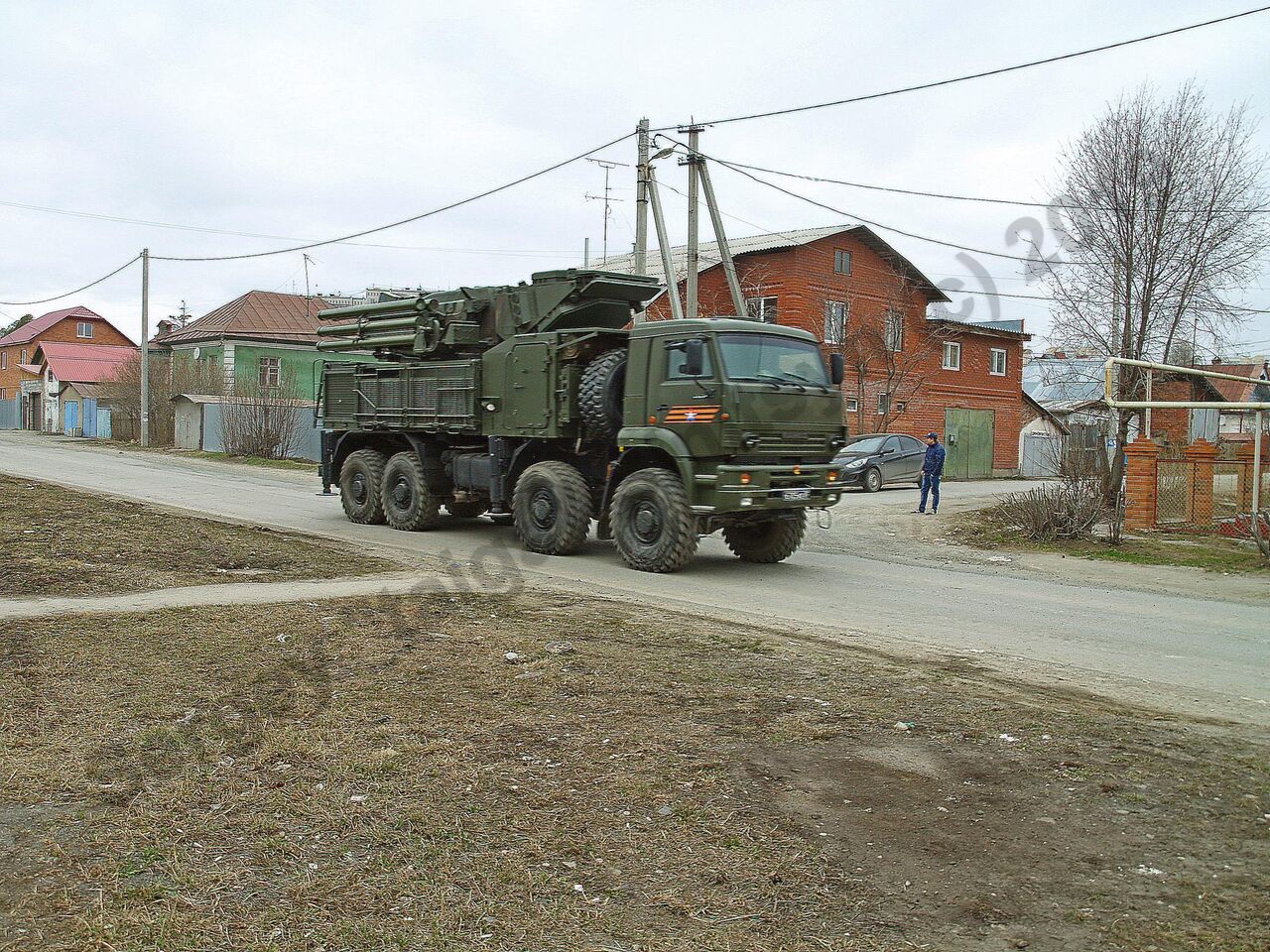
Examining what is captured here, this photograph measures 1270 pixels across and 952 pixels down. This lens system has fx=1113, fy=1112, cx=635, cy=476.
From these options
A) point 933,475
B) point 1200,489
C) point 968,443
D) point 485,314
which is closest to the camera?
point 485,314

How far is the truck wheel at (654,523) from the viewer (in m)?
12.9

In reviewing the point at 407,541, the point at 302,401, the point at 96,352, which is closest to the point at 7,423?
the point at 96,352

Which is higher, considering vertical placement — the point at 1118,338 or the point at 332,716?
the point at 1118,338

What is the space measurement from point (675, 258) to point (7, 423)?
174ft

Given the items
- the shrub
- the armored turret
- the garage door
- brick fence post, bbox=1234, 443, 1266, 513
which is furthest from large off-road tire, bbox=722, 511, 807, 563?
the garage door

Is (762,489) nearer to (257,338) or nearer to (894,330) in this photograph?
(894,330)

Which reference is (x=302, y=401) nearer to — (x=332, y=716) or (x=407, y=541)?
(x=407, y=541)

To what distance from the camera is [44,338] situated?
80.1 metres

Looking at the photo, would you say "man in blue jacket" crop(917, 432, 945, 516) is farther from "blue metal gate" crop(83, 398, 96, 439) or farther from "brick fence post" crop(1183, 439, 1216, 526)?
"blue metal gate" crop(83, 398, 96, 439)

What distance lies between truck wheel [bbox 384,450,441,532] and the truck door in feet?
16.4

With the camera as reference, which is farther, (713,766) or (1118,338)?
(1118,338)

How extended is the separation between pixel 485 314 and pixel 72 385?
54553 millimetres

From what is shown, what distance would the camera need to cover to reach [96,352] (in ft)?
237

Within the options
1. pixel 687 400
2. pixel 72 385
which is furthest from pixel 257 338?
pixel 687 400
